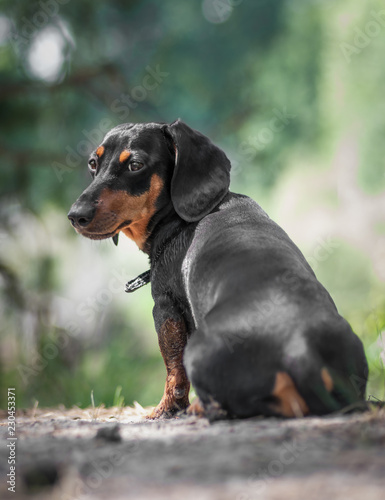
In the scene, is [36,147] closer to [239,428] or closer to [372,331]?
[372,331]

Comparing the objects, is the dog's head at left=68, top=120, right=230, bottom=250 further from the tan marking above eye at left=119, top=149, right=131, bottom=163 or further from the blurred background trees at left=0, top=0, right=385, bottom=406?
the blurred background trees at left=0, top=0, right=385, bottom=406

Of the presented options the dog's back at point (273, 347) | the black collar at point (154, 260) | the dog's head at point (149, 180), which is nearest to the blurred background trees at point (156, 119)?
the black collar at point (154, 260)

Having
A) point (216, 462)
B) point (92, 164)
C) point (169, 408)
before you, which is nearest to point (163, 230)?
point (92, 164)

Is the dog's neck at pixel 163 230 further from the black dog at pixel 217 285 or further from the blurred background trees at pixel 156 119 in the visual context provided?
the blurred background trees at pixel 156 119

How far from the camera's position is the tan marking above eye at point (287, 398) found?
7.42 ft

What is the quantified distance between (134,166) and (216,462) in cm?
189

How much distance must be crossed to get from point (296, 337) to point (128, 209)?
1.30 metres

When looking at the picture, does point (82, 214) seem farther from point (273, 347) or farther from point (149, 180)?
point (273, 347)

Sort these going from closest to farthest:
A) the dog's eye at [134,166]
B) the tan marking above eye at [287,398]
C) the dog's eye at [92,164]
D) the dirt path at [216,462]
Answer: the dirt path at [216,462]
the tan marking above eye at [287,398]
the dog's eye at [134,166]
the dog's eye at [92,164]

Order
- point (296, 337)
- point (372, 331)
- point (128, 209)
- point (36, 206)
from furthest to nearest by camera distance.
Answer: point (36, 206), point (372, 331), point (128, 209), point (296, 337)

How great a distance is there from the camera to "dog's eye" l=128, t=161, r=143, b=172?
322cm

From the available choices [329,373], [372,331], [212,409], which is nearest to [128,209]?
[212,409]

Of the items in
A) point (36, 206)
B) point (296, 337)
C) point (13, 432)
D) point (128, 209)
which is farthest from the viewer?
point (36, 206)

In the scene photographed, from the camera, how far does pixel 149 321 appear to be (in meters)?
9.48
